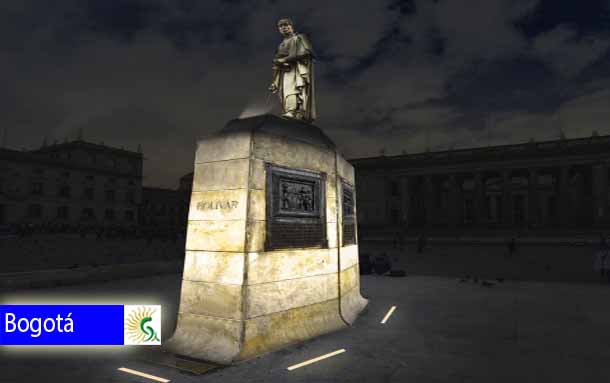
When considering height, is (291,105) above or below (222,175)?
above

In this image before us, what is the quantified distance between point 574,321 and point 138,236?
1751 inches

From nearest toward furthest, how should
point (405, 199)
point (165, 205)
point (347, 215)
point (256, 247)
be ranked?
point (256, 247), point (347, 215), point (405, 199), point (165, 205)

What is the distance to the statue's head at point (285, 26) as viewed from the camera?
920cm

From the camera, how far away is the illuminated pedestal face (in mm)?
6293

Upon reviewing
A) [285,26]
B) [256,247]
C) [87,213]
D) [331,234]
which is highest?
[285,26]

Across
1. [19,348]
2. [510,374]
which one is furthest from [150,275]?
[510,374]

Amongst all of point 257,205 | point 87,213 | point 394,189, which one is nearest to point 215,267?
point 257,205

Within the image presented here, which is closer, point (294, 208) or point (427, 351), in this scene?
point (427, 351)

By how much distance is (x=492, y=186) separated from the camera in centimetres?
7275

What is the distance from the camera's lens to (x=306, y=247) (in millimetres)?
7355

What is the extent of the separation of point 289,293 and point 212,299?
139cm

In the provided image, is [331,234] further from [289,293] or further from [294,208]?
[289,293]

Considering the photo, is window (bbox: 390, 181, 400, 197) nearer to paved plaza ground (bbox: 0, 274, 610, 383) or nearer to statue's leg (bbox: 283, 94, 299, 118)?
paved plaza ground (bbox: 0, 274, 610, 383)

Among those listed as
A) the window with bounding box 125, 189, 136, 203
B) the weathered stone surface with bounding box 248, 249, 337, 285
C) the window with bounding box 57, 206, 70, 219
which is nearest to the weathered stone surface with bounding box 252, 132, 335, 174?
the weathered stone surface with bounding box 248, 249, 337, 285
